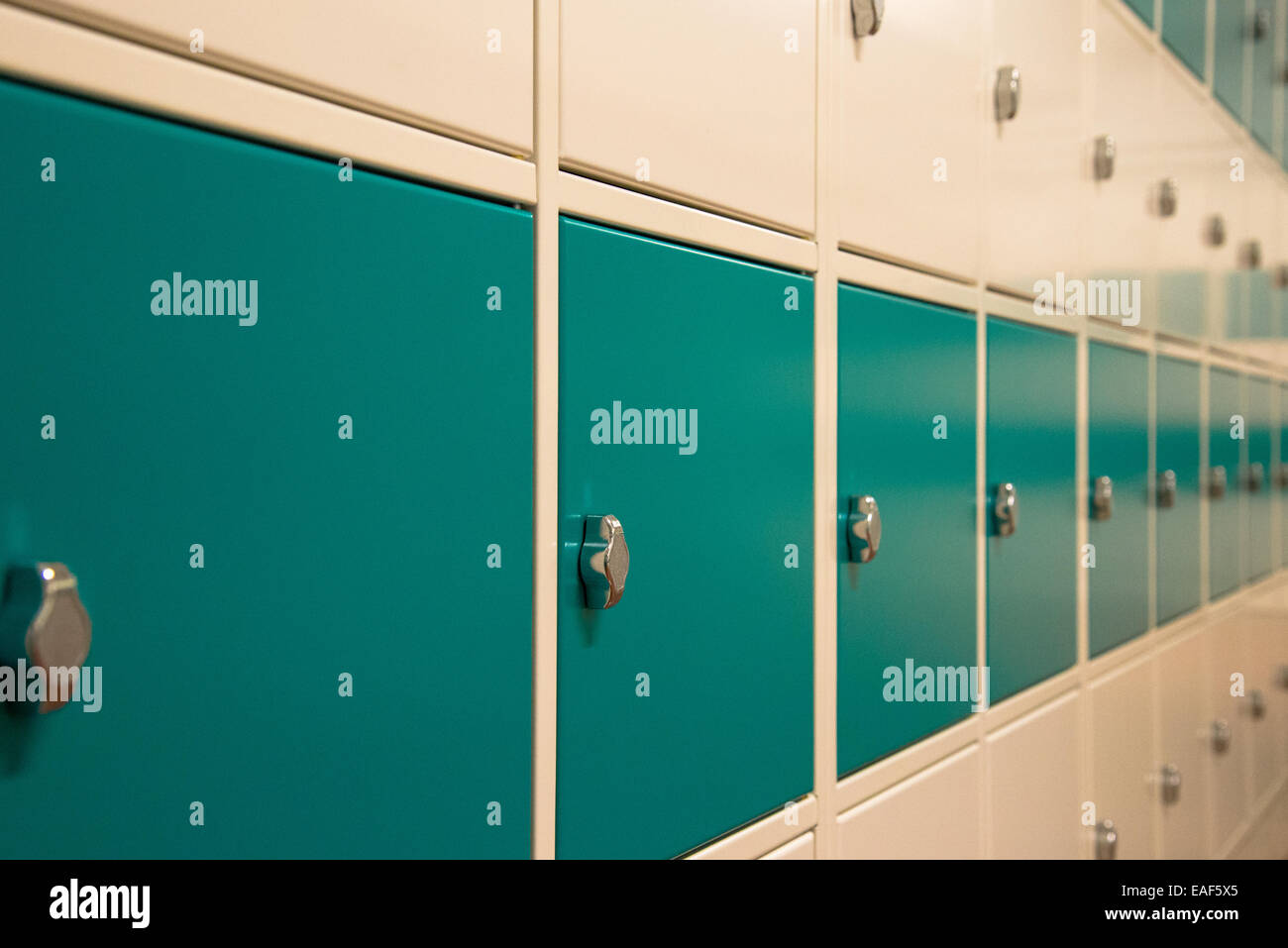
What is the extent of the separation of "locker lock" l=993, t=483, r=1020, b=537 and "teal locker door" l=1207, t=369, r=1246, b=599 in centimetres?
118

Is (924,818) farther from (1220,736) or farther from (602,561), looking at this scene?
(1220,736)

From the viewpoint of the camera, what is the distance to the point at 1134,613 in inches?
76.8

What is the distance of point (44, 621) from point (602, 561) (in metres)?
0.40

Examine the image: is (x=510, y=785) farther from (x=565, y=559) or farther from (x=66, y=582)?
(x=66, y=582)

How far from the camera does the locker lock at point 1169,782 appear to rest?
2.05m

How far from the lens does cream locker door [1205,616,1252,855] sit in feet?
7.79

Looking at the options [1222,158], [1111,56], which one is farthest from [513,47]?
[1222,158]

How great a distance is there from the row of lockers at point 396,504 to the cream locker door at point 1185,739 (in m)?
1.12

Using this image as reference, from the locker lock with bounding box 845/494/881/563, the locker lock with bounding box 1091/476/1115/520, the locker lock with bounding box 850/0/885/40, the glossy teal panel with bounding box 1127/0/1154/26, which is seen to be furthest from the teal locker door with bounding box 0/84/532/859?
the glossy teal panel with bounding box 1127/0/1154/26

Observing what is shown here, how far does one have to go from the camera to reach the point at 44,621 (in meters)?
0.51

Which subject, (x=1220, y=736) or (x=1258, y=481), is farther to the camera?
(x=1258, y=481)

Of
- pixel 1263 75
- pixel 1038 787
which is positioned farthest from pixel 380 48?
pixel 1263 75
